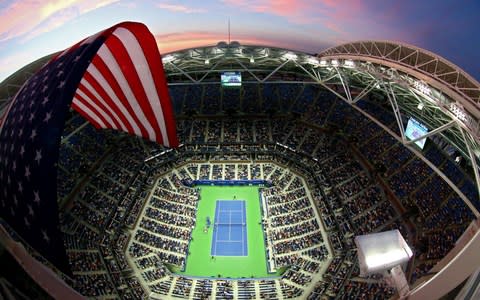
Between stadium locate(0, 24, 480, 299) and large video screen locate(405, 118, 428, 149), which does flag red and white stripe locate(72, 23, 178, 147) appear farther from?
large video screen locate(405, 118, 428, 149)

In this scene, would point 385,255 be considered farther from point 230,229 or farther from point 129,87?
point 230,229

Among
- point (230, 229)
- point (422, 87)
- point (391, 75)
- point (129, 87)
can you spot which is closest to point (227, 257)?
point (230, 229)

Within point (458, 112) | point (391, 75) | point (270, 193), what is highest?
point (391, 75)

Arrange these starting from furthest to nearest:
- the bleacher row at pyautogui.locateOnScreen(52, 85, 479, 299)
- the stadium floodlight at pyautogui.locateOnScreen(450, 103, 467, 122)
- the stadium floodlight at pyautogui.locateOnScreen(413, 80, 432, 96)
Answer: the bleacher row at pyautogui.locateOnScreen(52, 85, 479, 299), the stadium floodlight at pyautogui.locateOnScreen(413, 80, 432, 96), the stadium floodlight at pyautogui.locateOnScreen(450, 103, 467, 122)

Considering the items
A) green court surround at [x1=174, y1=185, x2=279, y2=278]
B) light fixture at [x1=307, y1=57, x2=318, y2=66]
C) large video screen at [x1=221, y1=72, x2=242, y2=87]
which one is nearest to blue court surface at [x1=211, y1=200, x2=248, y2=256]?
green court surround at [x1=174, y1=185, x2=279, y2=278]

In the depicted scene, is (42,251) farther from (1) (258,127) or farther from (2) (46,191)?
(1) (258,127)
